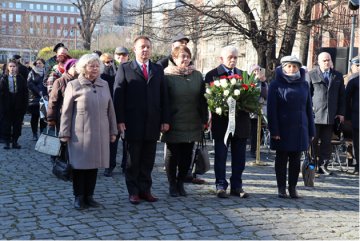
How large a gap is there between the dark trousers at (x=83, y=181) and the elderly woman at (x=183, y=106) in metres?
1.08

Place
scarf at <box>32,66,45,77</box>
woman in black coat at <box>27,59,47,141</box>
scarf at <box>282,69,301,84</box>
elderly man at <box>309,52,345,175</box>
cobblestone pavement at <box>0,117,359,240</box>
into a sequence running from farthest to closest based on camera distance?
scarf at <box>32,66,45,77</box> → woman in black coat at <box>27,59,47,141</box> → elderly man at <box>309,52,345,175</box> → scarf at <box>282,69,301,84</box> → cobblestone pavement at <box>0,117,359,240</box>

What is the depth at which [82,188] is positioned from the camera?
664 cm

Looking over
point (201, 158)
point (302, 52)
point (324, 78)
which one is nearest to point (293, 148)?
point (201, 158)

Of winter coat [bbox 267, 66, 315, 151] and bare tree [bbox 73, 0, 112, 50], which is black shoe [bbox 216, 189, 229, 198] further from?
bare tree [bbox 73, 0, 112, 50]

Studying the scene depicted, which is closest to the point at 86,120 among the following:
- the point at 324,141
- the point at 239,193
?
the point at 239,193

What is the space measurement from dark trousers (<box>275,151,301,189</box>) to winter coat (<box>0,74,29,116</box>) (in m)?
7.01

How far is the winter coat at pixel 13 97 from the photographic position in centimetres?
1230

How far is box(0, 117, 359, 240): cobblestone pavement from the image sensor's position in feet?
18.7

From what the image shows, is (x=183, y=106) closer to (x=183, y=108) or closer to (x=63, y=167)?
(x=183, y=108)

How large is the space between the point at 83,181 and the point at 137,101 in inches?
46.9

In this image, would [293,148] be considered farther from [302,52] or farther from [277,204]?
[302,52]

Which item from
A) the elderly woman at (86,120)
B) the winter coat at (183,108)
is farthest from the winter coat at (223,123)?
the elderly woman at (86,120)

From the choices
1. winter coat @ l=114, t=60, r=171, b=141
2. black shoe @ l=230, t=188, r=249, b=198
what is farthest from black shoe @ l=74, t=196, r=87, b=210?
black shoe @ l=230, t=188, r=249, b=198

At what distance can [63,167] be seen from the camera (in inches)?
273
